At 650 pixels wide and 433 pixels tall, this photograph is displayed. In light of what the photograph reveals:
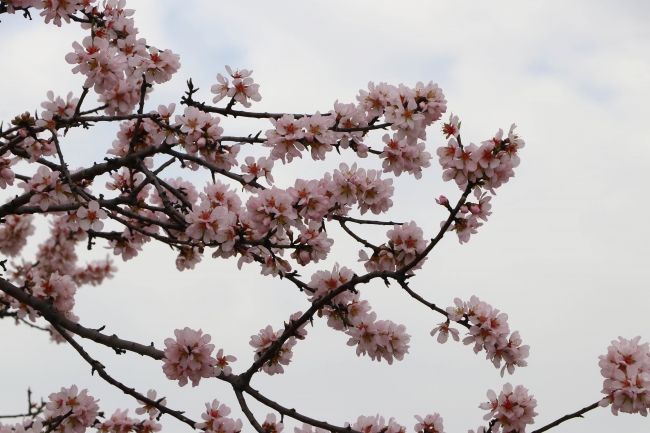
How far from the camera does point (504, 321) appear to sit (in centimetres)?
398

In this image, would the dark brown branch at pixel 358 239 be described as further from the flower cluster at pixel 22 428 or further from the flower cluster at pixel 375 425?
the flower cluster at pixel 22 428

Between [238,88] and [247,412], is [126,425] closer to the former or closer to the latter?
[247,412]

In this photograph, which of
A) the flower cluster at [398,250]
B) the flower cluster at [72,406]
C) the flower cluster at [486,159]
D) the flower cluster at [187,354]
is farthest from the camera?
the flower cluster at [72,406]

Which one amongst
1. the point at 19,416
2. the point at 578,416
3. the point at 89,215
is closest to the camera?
the point at 578,416

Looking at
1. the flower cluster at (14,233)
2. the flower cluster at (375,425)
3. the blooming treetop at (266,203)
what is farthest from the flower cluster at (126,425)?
the flower cluster at (14,233)

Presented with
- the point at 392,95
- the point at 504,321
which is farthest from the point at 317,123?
the point at 504,321

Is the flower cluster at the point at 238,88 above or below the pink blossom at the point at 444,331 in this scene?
above

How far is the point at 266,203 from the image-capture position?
12.1 feet

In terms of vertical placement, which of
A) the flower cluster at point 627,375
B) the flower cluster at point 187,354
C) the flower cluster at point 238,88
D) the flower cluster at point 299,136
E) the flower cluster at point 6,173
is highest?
the flower cluster at point 238,88

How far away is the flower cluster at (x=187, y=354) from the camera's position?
3.82 m

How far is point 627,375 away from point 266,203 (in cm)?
205

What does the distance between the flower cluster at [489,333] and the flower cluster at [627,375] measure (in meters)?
0.51

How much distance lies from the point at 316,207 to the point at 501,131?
108 centimetres

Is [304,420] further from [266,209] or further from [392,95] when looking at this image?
[392,95]
